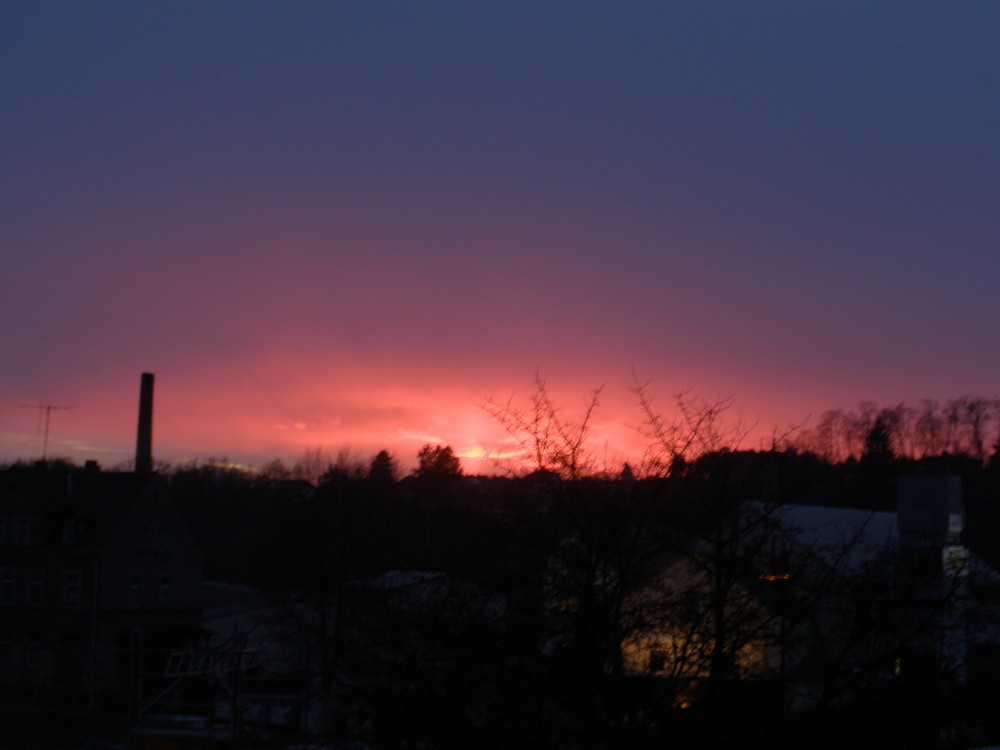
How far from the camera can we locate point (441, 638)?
25.9 feet

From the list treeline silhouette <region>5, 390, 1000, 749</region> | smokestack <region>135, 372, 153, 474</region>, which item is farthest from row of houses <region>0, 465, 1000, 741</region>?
smokestack <region>135, 372, 153, 474</region>

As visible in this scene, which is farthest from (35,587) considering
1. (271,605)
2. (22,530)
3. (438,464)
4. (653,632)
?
(653,632)

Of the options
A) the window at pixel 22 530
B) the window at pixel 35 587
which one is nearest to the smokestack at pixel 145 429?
the window at pixel 22 530

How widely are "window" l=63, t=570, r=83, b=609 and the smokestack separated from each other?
18784 millimetres

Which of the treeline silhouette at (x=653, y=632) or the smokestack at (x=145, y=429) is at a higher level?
the smokestack at (x=145, y=429)

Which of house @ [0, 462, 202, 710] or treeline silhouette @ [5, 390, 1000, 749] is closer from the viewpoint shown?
treeline silhouette @ [5, 390, 1000, 749]

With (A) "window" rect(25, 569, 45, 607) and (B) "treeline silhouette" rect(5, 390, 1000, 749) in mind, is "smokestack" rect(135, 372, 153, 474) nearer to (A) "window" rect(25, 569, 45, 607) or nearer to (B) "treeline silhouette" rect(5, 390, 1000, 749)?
(A) "window" rect(25, 569, 45, 607)

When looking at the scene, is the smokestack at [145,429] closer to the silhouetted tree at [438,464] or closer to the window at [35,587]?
the window at [35,587]

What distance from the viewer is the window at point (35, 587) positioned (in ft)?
141

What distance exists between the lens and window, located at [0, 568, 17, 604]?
43.5 metres

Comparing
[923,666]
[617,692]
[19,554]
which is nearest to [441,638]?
[617,692]

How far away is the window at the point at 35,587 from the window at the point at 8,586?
716 millimetres

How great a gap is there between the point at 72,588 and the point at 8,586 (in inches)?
134

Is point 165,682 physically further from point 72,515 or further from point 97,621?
point 72,515
